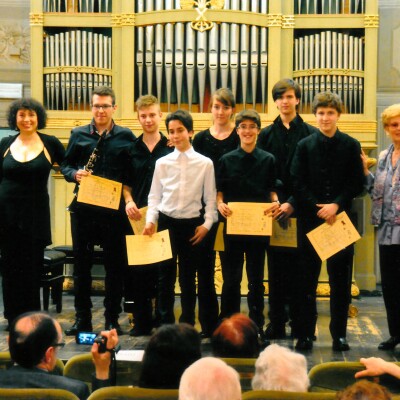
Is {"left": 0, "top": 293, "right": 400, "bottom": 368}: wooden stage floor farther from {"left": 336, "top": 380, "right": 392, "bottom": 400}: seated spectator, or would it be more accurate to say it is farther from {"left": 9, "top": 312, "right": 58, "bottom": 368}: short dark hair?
{"left": 336, "top": 380, "right": 392, "bottom": 400}: seated spectator

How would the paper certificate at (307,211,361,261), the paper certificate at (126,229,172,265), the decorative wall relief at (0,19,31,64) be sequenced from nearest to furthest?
the paper certificate at (307,211,361,261) → the paper certificate at (126,229,172,265) → the decorative wall relief at (0,19,31,64)

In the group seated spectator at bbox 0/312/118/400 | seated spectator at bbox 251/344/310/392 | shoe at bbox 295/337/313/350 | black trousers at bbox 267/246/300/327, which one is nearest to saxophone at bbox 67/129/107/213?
black trousers at bbox 267/246/300/327

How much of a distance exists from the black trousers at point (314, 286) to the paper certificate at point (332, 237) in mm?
98

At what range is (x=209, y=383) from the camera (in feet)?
6.96

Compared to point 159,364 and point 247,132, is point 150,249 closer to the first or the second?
point 247,132

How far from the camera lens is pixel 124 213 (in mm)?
5129

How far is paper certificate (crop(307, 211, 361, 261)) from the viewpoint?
459cm

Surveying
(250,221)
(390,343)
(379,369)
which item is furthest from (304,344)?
(379,369)

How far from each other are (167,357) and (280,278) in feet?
8.91

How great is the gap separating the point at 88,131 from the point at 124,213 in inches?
22.8

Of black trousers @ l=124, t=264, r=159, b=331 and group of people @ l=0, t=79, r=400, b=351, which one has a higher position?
group of people @ l=0, t=79, r=400, b=351

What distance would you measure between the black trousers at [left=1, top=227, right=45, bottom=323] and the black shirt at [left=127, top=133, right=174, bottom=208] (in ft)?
2.38

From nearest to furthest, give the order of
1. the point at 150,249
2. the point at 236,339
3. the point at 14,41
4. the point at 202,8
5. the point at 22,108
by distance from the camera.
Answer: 1. the point at 236,339
2. the point at 150,249
3. the point at 22,108
4. the point at 202,8
5. the point at 14,41

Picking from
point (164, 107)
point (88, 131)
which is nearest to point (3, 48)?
point (164, 107)
